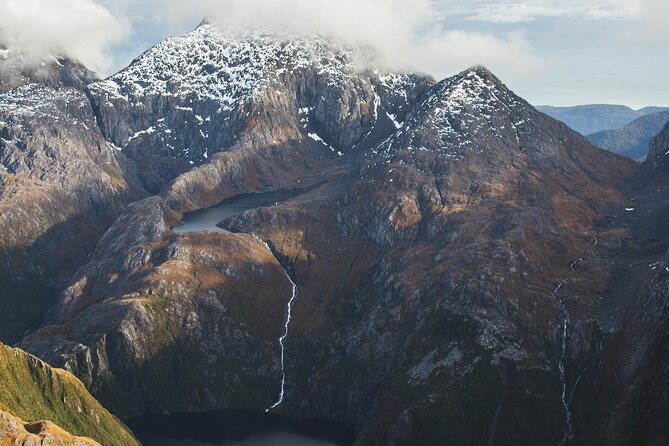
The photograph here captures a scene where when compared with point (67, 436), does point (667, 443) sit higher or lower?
lower

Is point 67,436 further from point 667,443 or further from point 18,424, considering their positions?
point 667,443

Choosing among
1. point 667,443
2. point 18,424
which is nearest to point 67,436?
point 18,424

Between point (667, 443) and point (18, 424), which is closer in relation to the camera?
point (18, 424)

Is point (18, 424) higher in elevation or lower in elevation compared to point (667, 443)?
higher
